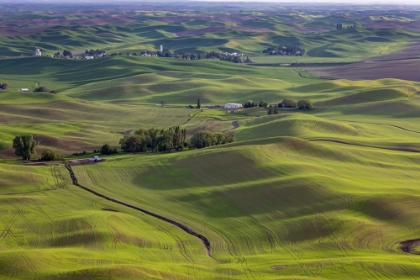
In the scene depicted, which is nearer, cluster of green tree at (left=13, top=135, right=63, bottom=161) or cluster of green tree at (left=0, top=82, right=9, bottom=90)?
cluster of green tree at (left=13, top=135, right=63, bottom=161)

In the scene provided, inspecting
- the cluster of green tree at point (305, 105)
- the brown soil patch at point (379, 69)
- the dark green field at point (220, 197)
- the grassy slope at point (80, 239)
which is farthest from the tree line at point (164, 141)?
the brown soil patch at point (379, 69)

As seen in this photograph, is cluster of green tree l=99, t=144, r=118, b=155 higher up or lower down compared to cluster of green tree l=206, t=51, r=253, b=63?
higher up

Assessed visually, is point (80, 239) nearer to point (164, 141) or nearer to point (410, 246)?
point (410, 246)

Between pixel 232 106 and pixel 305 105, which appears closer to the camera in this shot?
pixel 305 105

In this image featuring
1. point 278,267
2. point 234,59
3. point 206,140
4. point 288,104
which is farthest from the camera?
point 234,59

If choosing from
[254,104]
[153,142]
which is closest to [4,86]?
[254,104]

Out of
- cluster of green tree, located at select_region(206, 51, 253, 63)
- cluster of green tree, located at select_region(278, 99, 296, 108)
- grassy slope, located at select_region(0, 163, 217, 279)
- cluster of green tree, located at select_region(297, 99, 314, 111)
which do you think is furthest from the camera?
cluster of green tree, located at select_region(206, 51, 253, 63)

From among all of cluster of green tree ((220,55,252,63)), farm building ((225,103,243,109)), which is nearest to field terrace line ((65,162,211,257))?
farm building ((225,103,243,109))

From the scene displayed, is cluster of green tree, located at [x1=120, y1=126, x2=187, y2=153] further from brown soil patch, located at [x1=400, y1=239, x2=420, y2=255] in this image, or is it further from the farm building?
brown soil patch, located at [x1=400, y1=239, x2=420, y2=255]
